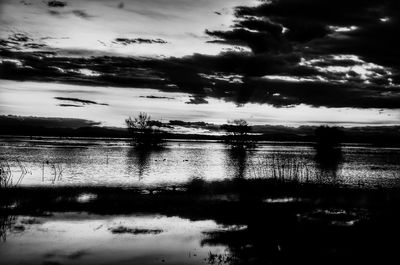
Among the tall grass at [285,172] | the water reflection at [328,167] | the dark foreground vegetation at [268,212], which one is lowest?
the water reflection at [328,167]

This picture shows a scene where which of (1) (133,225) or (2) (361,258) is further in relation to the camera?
(1) (133,225)

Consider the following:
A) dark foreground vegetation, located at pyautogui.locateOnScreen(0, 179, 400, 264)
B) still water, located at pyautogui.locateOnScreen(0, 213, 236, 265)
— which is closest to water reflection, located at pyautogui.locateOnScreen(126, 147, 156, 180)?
dark foreground vegetation, located at pyautogui.locateOnScreen(0, 179, 400, 264)

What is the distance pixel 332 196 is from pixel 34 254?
2354 centimetres

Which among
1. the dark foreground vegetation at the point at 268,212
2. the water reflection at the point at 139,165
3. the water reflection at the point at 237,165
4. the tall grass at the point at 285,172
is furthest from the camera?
the water reflection at the point at 237,165

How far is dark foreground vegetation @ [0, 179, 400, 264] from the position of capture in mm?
13500

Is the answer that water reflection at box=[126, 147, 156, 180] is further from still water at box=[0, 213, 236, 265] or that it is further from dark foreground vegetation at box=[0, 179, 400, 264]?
still water at box=[0, 213, 236, 265]

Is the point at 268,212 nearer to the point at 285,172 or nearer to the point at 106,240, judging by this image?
the point at 106,240

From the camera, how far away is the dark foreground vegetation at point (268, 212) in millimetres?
13500

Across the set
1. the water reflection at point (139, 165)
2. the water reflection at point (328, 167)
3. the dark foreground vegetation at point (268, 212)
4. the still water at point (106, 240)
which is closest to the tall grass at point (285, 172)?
the water reflection at point (328, 167)

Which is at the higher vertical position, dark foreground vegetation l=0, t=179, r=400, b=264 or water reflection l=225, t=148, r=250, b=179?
dark foreground vegetation l=0, t=179, r=400, b=264

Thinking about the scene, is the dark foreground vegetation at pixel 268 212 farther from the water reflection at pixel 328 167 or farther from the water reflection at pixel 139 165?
the water reflection at pixel 328 167

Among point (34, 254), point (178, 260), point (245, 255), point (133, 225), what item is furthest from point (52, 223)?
point (245, 255)

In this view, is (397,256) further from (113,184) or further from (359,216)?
(113,184)

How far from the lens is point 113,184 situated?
124ft
